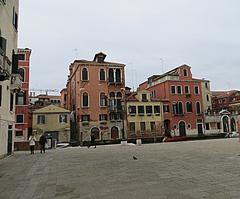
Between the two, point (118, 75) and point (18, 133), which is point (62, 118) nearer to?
point (18, 133)

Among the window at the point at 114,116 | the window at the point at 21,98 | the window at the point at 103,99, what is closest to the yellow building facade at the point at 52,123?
the window at the point at 21,98

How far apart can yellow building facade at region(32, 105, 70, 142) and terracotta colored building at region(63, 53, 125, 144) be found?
2.16m

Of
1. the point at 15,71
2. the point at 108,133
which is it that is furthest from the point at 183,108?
the point at 15,71

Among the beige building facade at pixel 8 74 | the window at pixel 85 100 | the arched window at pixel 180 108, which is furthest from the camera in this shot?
the arched window at pixel 180 108

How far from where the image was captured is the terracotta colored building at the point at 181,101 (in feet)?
152

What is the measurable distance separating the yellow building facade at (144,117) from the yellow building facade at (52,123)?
9.92m

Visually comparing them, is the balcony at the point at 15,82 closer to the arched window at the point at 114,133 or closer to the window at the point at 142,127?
the arched window at the point at 114,133

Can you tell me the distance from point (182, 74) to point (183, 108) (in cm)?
613

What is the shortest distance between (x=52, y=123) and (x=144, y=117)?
1465 centimetres

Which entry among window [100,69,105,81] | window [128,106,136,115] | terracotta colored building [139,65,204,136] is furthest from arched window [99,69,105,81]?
terracotta colored building [139,65,204,136]

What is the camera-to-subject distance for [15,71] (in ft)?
59.4

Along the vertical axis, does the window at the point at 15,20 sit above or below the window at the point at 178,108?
above

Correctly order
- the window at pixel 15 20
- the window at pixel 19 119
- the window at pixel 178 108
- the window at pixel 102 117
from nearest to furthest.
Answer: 1. the window at pixel 15 20
2. the window at pixel 19 119
3. the window at pixel 102 117
4. the window at pixel 178 108

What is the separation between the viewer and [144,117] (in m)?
44.1
